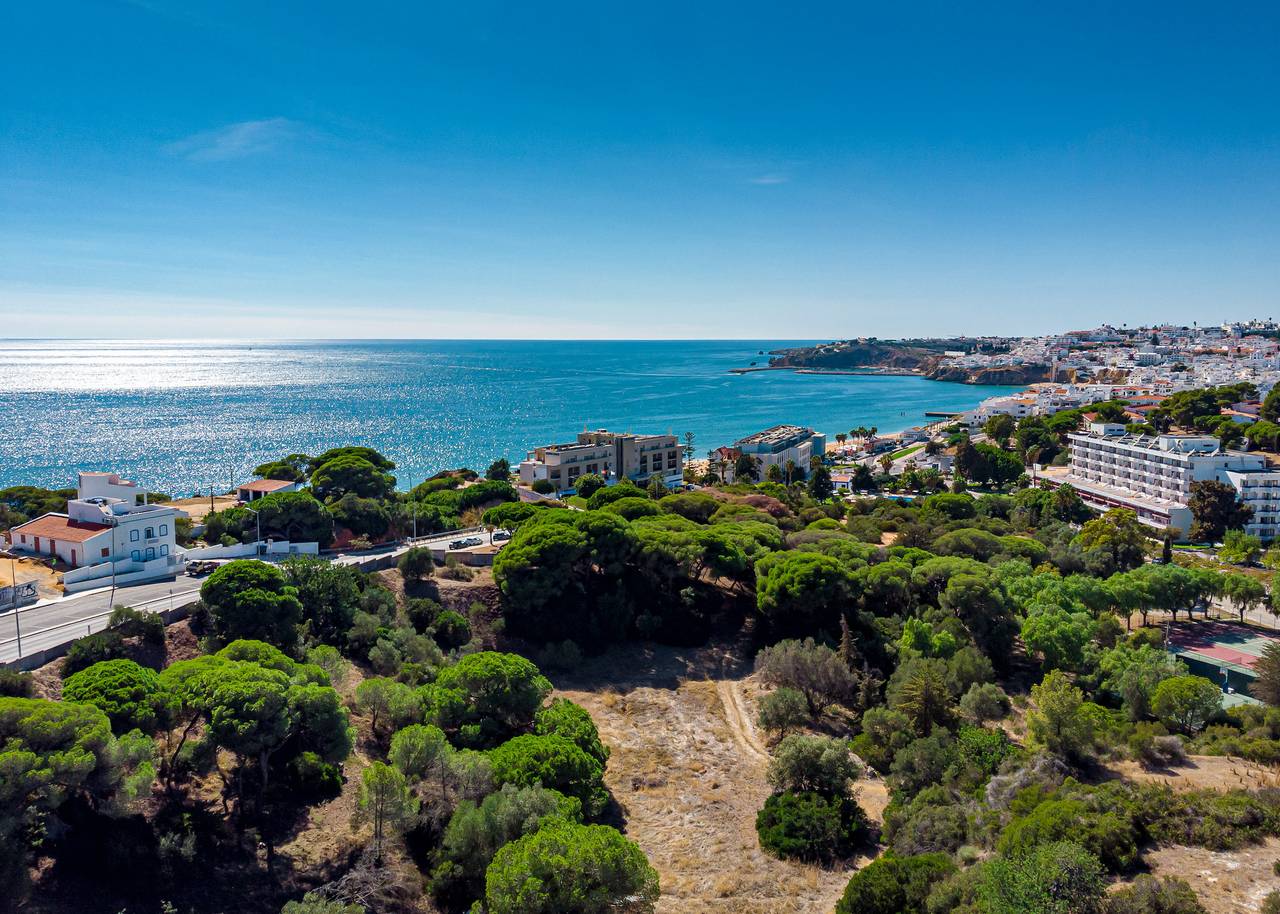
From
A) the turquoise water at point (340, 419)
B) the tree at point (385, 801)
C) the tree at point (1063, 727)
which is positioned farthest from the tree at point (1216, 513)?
the turquoise water at point (340, 419)

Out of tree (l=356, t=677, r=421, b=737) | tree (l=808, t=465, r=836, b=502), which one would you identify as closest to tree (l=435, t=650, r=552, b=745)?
tree (l=356, t=677, r=421, b=737)

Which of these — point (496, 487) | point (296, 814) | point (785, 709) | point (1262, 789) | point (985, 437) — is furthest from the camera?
point (985, 437)

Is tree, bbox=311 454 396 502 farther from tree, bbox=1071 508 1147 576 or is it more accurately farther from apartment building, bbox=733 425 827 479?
tree, bbox=1071 508 1147 576

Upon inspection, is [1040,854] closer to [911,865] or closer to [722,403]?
[911,865]

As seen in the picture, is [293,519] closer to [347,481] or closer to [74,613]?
[347,481]

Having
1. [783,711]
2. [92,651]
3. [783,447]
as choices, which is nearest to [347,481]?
[92,651]

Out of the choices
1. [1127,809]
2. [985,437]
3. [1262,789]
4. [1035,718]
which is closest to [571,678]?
[1035,718]
